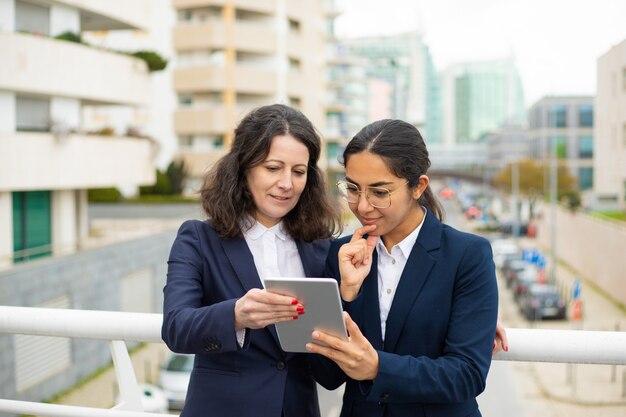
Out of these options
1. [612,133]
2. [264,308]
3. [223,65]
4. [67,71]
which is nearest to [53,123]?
[67,71]

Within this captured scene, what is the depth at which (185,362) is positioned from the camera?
12.1 m

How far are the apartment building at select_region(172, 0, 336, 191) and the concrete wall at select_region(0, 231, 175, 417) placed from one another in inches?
603

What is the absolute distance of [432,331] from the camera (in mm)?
1711

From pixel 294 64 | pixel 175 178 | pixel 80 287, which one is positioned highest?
pixel 294 64

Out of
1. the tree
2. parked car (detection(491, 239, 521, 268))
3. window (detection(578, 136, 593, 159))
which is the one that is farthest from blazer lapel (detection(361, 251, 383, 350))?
the tree

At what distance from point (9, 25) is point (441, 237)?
47.0 feet

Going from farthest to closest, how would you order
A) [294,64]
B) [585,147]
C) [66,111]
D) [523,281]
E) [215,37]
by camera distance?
[585,147] < [294,64] < [215,37] < [523,281] < [66,111]

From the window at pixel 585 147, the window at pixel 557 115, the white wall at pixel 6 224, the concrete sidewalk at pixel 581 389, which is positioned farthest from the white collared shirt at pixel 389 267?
the window at pixel 585 147

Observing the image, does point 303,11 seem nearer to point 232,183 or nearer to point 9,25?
point 9,25

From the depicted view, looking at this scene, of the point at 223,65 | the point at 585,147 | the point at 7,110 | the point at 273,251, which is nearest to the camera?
the point at 273,251

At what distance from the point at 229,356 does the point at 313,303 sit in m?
0.42

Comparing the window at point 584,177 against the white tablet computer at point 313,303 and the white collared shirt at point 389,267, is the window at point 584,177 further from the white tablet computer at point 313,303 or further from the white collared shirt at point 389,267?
the white tablet computer at point 313,303

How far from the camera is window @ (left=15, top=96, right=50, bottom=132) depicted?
1452cm

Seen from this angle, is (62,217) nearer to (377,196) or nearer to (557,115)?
(377,196)
